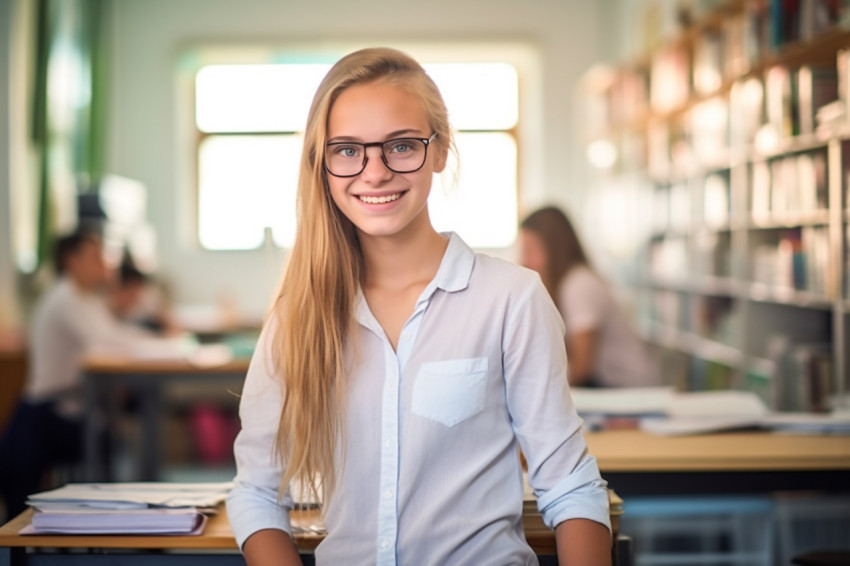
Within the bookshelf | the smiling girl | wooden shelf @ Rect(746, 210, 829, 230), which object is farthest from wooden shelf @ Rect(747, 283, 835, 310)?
the smiling girl

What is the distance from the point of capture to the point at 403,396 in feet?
5.14

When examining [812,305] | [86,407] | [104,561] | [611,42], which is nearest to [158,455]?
[86,407]

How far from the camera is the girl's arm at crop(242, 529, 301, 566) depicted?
156 cm

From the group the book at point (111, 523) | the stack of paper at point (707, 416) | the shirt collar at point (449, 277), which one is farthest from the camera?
the stack of paper at point (707, 416)

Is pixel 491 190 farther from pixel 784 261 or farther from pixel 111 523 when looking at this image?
pixel 111 523

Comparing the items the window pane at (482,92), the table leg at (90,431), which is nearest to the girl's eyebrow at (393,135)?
the table leg at (90,431)

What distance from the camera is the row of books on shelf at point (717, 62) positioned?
12.7 ft

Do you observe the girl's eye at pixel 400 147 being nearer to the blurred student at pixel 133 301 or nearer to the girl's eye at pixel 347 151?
the girl's eye at pixel 347 151

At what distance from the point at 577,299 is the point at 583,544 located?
2.58 meters

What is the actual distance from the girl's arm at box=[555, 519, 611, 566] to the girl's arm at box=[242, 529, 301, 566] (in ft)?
1.24

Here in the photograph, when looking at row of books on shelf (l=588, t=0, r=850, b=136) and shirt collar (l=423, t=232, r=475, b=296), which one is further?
row of books on shelf (l=588, t=0, r=850, b=136)

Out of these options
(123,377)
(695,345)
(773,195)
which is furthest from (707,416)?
(695,345)

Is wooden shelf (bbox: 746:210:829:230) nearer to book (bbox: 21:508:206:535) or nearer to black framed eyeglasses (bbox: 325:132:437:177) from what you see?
black framed eyeglasses (bbox: 325:132:437:177)

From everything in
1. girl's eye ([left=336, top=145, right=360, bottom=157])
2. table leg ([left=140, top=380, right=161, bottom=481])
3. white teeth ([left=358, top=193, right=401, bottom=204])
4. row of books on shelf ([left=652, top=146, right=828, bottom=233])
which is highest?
row of books on shelf ([left=652, top=146, right=828, bottom=233])
